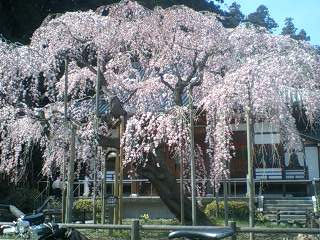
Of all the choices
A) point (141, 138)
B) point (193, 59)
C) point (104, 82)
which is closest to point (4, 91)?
point (104, 82)

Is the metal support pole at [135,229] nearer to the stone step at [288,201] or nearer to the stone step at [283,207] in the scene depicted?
the stone step at [283,207]

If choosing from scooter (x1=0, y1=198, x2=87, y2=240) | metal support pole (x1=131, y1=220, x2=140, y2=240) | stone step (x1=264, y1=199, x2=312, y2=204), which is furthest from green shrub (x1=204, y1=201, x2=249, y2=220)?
scooter (x1=0, y1=198, x2=87, y2=240)

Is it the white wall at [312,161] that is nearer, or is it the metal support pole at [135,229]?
the metal support pole at [135,229]

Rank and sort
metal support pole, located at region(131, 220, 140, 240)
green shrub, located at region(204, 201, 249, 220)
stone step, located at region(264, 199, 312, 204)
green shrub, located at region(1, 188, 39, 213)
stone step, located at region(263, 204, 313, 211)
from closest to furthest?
metal support pole, located at region(131, 220, 140, 240)
green shrub, located at region(204, 201, 249, 220)
stone step, located at region(263, 204, 313, 211)
stone step, located at region(264, 199, 312, 204)
green shrub, located at region(1, 188, 39, 213)

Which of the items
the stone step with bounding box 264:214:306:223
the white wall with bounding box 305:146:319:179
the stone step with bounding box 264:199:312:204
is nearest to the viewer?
the stone step with bounding box 264:214:306:223

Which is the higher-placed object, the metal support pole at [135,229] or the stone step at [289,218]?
the metal support pole at [135,229]

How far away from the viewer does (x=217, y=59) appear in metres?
11.1

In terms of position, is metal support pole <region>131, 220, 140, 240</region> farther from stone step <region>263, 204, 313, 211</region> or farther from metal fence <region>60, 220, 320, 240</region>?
stone step <region>263, 204, 313, 211</region>

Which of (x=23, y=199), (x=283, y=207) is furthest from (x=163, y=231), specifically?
(x=23, y=199)

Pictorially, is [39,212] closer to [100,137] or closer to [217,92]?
[217,92]

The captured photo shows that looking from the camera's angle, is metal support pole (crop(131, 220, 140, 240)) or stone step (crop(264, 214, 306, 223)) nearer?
metal support pole (crop(131, 220, 140, 240))

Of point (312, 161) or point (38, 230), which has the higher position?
point (312, 161)

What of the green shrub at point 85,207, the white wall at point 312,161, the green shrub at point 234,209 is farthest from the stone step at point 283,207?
the green shrub at point 85,207

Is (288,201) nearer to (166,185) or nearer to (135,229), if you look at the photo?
(166,185)
